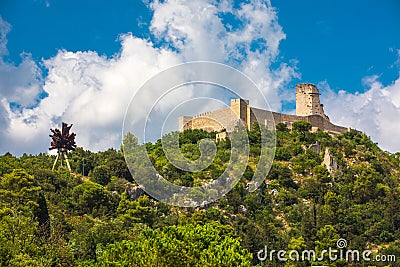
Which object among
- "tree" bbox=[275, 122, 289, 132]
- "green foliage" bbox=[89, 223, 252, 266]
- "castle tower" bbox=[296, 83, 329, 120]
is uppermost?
"castle tower" bbox=[296, 83, 329, 120]

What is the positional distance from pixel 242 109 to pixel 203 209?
626 inches

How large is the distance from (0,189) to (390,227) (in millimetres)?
28633

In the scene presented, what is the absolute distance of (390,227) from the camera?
50.1m

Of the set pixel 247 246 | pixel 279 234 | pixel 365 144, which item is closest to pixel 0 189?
pixel 247 246

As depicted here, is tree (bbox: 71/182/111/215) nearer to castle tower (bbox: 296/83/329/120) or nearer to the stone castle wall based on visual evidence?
the stone castle wall

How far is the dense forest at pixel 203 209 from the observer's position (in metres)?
24.7

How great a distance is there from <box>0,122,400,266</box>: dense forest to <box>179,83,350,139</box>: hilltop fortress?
1.59m

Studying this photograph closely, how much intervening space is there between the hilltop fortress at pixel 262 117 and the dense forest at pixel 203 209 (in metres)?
1.59

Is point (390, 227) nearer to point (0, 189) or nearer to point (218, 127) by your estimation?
point (218, 127)

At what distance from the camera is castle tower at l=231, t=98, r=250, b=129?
206 ft

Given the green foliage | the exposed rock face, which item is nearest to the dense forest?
the green foliage

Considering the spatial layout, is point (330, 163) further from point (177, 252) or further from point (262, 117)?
point (177, 252)

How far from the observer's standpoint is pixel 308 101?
73.6m

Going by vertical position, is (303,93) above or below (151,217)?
above
